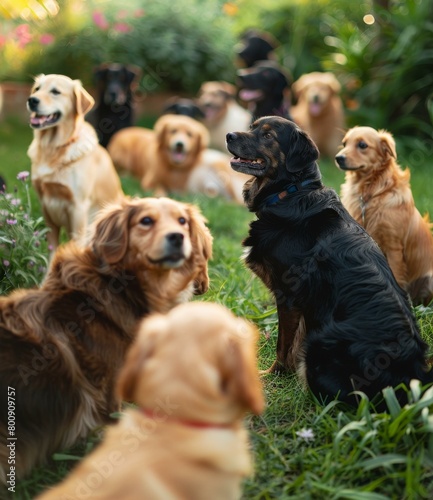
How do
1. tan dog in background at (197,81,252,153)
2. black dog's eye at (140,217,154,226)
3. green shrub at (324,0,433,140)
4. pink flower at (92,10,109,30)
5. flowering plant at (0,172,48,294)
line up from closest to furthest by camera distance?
1. black dog's eye at (140,217,154,226)
2. flowering plant at (0,172,48,294)
3. green shrub at (324,0,433,140)
4. tan dog in background at (197,81,252,153)
5. pink flower at (92,10,109,30)

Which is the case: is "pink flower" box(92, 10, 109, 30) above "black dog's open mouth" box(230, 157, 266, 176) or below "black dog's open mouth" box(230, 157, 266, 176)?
above

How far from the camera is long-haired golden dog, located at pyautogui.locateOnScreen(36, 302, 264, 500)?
1.98 m

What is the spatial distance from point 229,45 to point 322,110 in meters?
3.40

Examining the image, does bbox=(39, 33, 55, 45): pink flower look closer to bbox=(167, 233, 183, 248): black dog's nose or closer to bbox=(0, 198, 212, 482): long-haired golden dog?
bbox=(0, 198, 212, 482): long-haired golden dog

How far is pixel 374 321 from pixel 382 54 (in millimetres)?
8377

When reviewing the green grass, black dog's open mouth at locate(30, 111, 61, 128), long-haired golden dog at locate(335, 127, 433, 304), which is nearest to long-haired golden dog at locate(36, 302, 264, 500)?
the green grass

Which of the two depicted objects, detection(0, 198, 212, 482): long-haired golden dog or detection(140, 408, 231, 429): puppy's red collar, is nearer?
detection(140, 408, 231, 429): puppy's red collar

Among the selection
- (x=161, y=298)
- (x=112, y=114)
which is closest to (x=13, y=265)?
(x=161, y=298)

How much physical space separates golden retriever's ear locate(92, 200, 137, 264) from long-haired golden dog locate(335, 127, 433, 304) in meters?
1.92

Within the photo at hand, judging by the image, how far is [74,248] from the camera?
3.13m

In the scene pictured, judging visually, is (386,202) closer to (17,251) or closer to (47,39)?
(17,251)

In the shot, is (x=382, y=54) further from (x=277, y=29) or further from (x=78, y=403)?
(x=78, y=403)

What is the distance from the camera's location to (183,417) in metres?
2.03

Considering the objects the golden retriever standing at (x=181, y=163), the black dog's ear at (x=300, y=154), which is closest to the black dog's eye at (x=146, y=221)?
the black dog's ear at (x=300, y=154)
